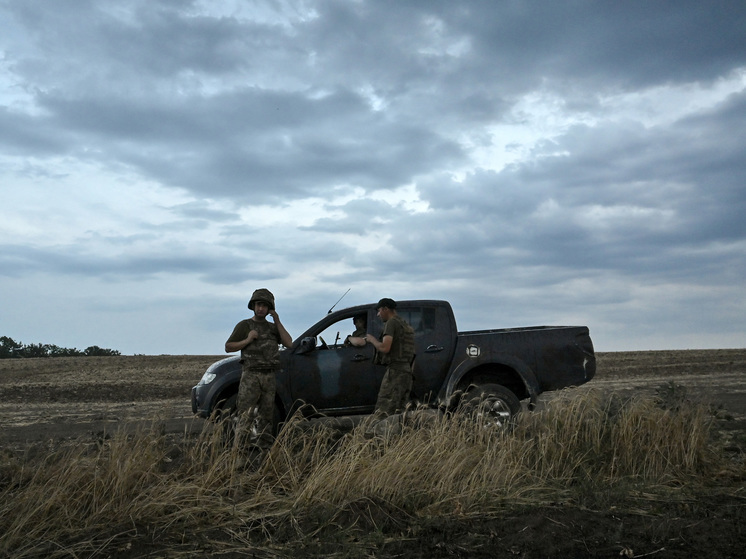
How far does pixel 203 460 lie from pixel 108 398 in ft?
49.4

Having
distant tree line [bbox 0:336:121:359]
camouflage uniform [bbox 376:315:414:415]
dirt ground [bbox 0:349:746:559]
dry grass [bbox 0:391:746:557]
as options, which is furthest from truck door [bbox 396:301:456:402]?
distant tree line [bbox 0:336:121:359]

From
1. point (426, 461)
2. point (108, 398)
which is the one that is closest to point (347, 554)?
point (426, 461)

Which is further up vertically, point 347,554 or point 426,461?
point 426,461

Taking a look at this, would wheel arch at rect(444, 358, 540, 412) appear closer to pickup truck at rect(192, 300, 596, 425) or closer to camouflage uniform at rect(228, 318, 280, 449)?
pickup truck at rect(192, 300, 596, 425)

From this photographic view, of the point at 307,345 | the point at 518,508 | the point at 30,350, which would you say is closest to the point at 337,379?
the point at 307,345

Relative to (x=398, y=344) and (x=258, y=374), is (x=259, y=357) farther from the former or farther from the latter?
(x=398, y=344)

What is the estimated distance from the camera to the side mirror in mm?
9867

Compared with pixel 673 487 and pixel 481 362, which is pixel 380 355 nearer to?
pixel 481 362

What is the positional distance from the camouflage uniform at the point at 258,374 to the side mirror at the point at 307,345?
3.55 feet

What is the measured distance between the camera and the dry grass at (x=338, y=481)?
5973mm

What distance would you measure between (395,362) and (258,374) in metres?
1.76

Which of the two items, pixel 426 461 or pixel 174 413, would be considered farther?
pixel 174 413

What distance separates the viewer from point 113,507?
20.9 feet

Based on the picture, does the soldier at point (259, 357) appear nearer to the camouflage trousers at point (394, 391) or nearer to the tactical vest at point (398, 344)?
the tactical vest at point (398, 344)
